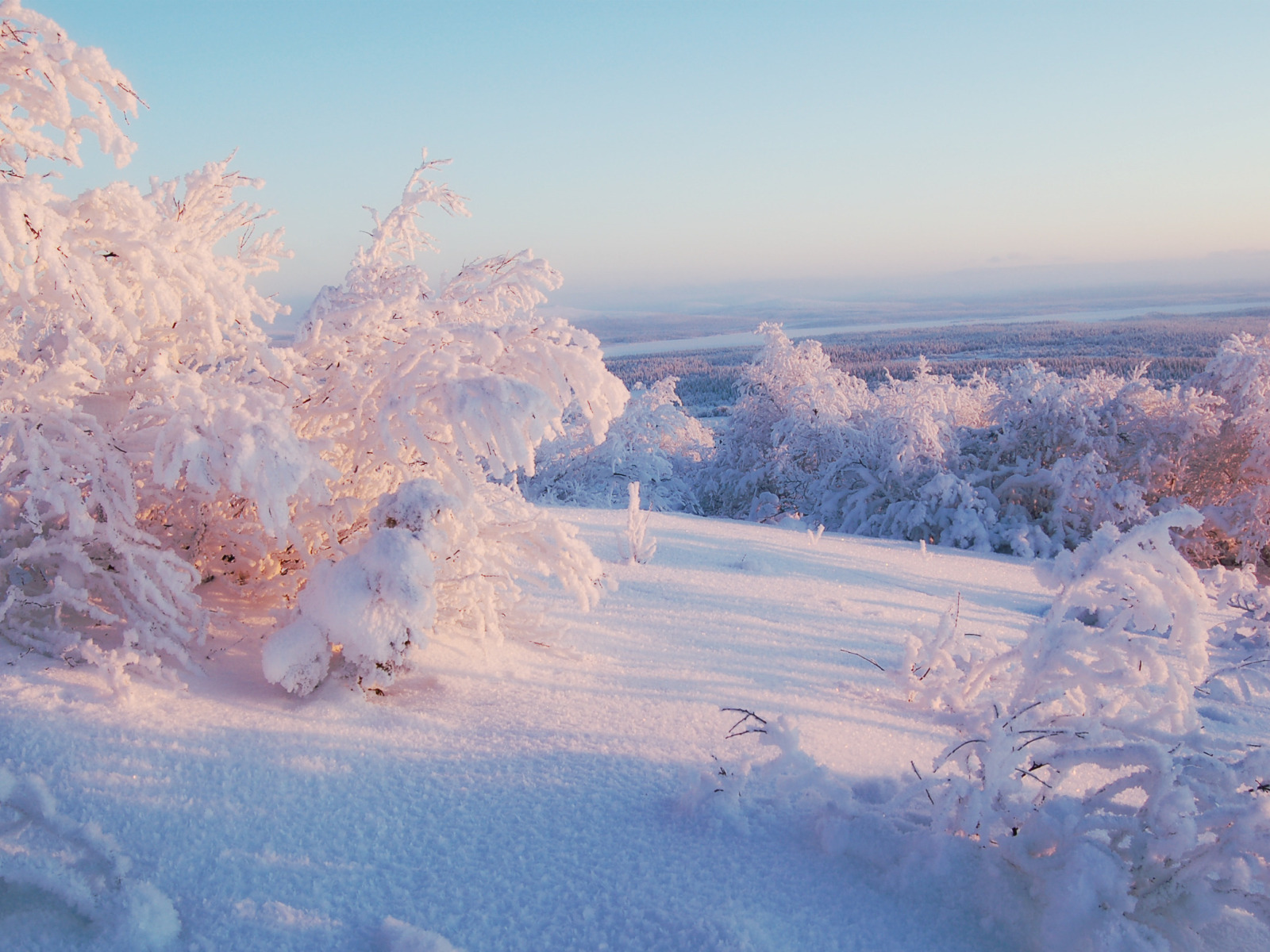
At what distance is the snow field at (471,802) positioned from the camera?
1846 millimetres

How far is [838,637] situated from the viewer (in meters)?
4.51

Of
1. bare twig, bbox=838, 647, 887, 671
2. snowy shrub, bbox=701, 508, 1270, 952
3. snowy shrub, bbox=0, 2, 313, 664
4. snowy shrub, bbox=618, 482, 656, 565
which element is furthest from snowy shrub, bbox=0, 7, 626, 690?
snowy shrub, bbox=618, 482, 656, 565

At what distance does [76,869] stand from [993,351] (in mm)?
79401

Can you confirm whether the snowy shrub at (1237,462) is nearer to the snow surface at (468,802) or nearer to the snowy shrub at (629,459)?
the snowy shrub at (629,459)

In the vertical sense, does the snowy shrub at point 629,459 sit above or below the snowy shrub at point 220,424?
below

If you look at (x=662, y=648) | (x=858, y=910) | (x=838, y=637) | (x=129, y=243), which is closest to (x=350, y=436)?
(x=129, y=243)

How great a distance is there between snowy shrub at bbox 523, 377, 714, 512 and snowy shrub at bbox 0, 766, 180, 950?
14.4 meters

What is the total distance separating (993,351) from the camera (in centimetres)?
7106

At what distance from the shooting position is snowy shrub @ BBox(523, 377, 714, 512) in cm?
1748

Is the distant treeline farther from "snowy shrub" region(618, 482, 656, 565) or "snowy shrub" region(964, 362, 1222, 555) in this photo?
"snowy shrub" region(618, 482, 656, 565)

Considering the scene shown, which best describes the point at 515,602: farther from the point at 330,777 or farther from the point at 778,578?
the point at 778,578

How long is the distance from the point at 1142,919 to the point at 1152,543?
156 cm

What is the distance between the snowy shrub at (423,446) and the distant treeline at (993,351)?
4276 cm

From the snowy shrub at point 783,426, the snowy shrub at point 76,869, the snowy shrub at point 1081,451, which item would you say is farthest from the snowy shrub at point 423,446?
the snowy shrub at point 783,426
